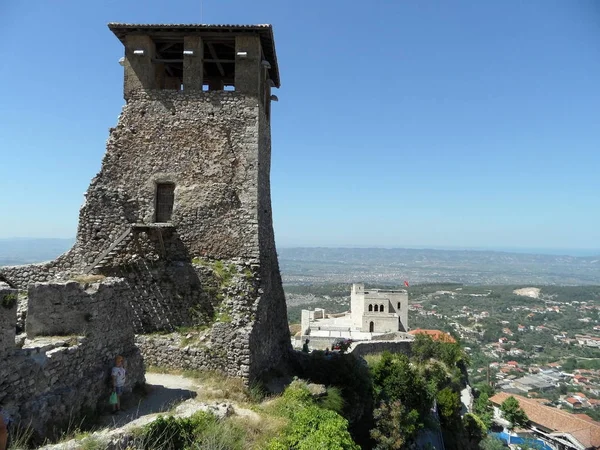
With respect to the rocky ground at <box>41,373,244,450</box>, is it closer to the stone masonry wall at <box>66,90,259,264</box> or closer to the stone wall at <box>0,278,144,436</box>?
the stone wall at <box>0,278,144,436</box>

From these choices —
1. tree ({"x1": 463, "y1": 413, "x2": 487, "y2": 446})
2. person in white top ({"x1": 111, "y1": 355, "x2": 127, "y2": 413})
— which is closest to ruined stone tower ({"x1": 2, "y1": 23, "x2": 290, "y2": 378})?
person in white top ({"x1": 111, "y1": 355, "x2": 127, "y2": 413})

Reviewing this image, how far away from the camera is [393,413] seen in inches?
596

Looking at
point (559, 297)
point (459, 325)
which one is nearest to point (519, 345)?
point (459, 325)

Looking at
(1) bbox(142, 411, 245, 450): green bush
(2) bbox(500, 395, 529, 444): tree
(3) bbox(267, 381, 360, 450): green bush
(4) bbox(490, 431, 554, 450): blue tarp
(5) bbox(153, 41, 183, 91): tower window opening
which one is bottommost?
(4) bbox(490, 431, 554, 450): blue tarp

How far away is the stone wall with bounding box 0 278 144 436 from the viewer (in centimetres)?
604

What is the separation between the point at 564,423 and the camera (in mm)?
43188

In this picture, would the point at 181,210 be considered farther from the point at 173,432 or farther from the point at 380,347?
the point at 380,347

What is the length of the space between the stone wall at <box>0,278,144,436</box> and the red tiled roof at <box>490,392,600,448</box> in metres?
→ 44.7

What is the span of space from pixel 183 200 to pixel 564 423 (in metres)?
48.9

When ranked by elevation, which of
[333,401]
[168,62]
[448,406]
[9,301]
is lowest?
[448,406]

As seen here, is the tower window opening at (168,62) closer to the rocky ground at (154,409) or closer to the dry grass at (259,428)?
the rocky ground at (154,409)

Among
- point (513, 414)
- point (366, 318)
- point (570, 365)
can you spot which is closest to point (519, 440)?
point (513, 414)

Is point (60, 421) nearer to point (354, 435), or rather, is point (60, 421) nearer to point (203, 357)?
point (203, 357)

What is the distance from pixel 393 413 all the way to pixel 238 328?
7.86 meters
